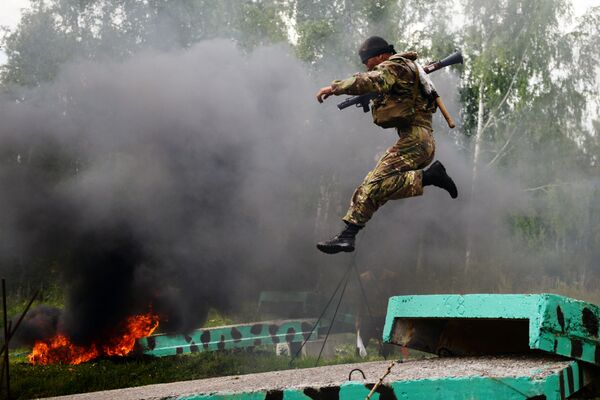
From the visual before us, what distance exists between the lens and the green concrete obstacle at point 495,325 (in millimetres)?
2463

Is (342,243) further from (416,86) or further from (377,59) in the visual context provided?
(377,59)

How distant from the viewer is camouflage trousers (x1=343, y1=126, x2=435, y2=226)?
13.9 feet

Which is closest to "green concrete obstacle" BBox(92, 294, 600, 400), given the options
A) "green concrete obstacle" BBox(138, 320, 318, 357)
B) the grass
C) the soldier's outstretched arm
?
the soldier's outstretched arm

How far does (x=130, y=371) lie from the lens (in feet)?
21.2

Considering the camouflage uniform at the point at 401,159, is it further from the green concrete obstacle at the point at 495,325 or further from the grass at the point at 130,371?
the grass at the point at 130,371

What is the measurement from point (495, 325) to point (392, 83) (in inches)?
67.5

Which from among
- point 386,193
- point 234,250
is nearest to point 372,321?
point 234,250

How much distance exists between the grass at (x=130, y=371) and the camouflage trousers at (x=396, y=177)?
122 inches

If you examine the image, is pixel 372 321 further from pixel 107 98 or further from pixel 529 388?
pixel 107 98

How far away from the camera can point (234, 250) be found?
36.6 ft

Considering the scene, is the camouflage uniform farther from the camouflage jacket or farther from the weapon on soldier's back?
the weapon on soldier's back

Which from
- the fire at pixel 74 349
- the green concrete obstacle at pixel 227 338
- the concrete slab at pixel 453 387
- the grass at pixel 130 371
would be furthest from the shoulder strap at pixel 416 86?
the fire at pixel 74 349

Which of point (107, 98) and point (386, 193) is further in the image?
point (107, 98)

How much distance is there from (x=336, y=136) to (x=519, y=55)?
259 inches
